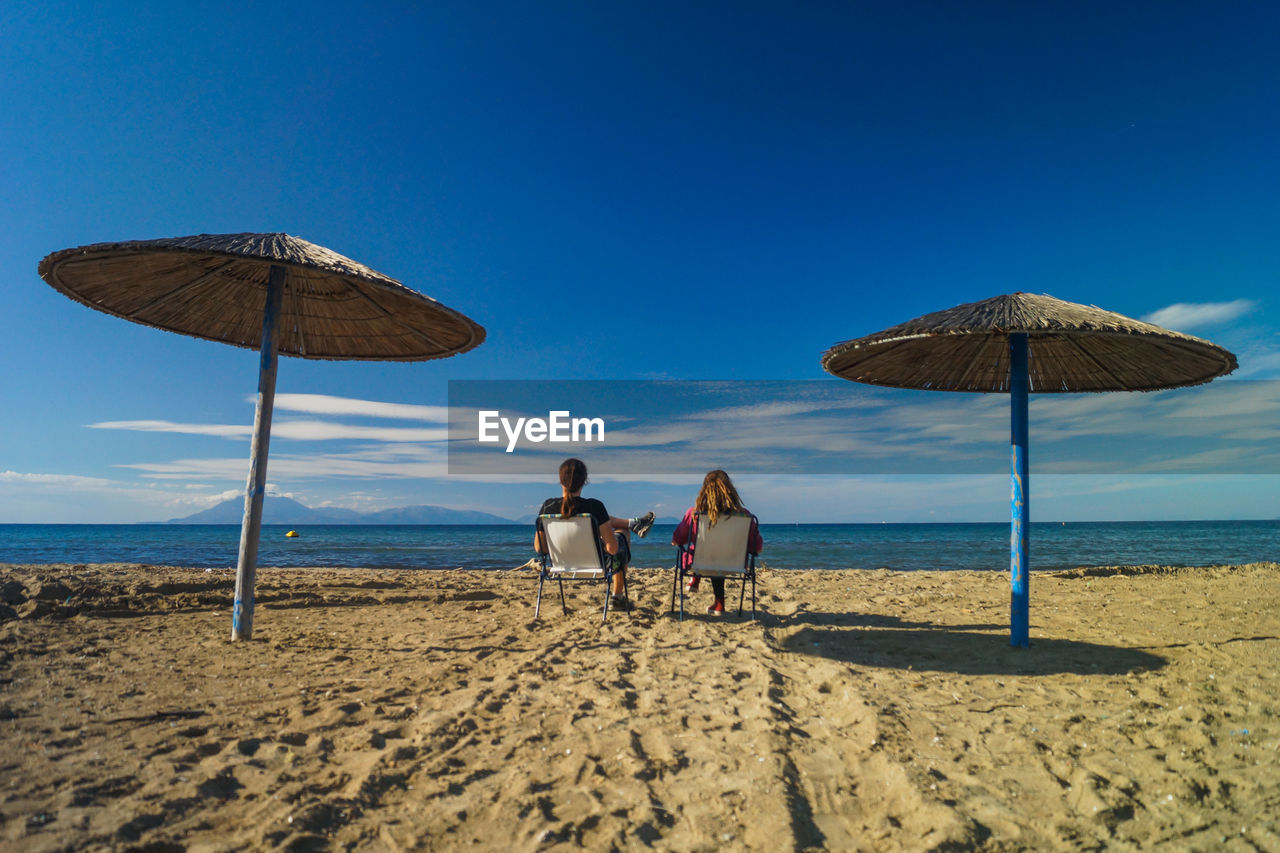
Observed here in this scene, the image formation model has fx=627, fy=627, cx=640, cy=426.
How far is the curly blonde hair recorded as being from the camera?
17.3 ft

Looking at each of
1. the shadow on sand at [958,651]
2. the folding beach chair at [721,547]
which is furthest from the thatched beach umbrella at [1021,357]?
the folding beach chair at [721,547]

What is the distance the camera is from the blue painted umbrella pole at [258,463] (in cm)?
436

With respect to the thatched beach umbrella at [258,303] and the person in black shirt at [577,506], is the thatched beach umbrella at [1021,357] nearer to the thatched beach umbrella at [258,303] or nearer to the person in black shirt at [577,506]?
the person in black shirt at [577,506]

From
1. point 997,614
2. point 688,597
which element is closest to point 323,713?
point 688,597

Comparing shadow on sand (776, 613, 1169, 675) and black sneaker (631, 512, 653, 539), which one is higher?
black sneaker (631, 512, 653, 539)

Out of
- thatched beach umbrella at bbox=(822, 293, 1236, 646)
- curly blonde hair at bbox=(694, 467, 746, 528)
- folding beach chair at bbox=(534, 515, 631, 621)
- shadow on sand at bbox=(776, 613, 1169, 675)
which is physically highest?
thatched beach umbrella at bbox=(822, 293, 1236, 646)

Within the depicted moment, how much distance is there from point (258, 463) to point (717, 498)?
348cm

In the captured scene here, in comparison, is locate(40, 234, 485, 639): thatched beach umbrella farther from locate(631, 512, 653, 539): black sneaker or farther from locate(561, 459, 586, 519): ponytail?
locate(631, 512, 653, 539): black sneaker

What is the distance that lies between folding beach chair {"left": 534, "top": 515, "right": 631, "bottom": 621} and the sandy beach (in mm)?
503

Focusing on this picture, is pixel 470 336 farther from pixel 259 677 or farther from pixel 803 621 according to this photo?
pixel 803 621

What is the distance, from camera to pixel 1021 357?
4.45 metres

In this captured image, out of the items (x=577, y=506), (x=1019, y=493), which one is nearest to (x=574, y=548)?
(x=577, y=506)

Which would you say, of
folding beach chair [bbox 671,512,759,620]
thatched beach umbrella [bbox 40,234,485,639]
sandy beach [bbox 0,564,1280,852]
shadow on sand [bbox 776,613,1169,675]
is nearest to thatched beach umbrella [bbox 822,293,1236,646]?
shadow on sand [bbox 776,613,1169,675]

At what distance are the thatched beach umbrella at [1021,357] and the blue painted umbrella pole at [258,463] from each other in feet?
13.5
